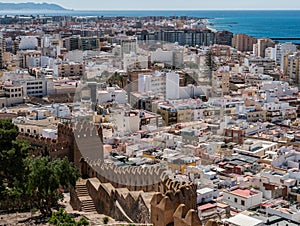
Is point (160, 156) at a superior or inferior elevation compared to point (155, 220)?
inferior

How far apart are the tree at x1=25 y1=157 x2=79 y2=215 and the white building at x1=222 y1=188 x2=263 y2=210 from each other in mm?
4349

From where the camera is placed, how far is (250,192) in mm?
13586

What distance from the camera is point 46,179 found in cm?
1055

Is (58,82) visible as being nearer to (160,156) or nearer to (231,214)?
(160,156)

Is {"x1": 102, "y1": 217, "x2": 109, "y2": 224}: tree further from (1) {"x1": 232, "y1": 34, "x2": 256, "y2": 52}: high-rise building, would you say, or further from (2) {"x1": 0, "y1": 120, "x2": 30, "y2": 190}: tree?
(1) {"x1": 232, "y1": 34, "x2": 256, "y2": 52}: high-rise building

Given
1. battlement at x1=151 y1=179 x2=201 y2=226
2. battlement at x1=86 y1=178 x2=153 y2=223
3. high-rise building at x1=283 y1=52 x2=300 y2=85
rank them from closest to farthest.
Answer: battlement at x1=151 y1=179 x2=201 y2=226, battlement at x1=86 y1=178 x2=153 y2=223, high-rise building at x1=283 y1=52 x2=300 y2=85

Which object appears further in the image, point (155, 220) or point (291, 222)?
point (291, 222)

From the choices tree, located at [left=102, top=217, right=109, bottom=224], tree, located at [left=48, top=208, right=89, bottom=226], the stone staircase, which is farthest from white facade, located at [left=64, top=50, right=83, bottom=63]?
tree, located at [left=48, top=208, right=89, bottom=226]

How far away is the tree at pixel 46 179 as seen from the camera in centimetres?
1049

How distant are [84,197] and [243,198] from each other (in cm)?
410

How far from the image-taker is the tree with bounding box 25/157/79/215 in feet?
34.4

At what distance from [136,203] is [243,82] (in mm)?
28429

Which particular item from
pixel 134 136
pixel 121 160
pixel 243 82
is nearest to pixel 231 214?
pixel 121 160

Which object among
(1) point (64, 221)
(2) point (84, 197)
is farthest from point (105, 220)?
(2) point (84, 197)
